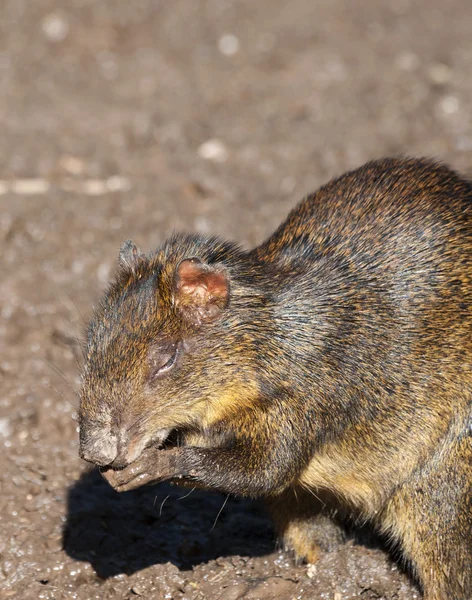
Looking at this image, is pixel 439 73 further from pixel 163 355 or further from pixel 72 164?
pixel 163 355

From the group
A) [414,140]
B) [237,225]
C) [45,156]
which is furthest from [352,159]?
[45,156]

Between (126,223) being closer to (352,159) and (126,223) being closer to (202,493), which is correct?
(352,159)

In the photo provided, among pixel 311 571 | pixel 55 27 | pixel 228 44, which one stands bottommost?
pixel 311 571

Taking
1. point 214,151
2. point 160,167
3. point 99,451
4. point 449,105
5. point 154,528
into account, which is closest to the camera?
point 99,451

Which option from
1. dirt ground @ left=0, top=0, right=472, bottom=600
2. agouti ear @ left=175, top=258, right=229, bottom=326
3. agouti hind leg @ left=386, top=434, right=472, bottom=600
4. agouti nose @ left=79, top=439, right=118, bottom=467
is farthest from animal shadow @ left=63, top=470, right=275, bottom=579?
agouti ear @ left=175, top=258, right=229, bottom=326

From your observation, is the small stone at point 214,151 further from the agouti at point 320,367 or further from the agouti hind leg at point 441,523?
the agouti hind leg at point 441,523

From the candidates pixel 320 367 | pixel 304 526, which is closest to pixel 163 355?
pixel 320 367
